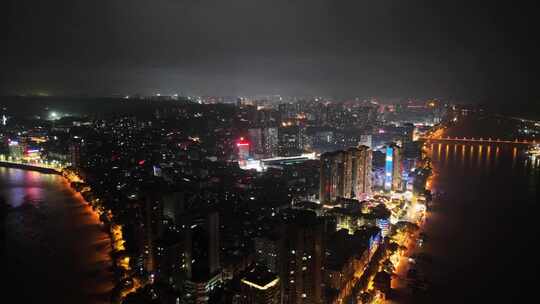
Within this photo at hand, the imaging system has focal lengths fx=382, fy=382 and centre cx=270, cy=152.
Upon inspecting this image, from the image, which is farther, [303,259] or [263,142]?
[263,142]

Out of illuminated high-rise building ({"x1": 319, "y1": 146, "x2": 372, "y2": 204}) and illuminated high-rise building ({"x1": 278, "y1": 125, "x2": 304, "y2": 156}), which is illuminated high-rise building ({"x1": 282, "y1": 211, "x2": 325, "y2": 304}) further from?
illuminated high-rise building ({"x1": 278, "y1": 125, "x2": 304, "y2": 156})

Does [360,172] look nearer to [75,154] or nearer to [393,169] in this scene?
[393,169]

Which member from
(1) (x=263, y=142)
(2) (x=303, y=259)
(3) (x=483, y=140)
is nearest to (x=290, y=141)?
(1) (x=263, y=142)

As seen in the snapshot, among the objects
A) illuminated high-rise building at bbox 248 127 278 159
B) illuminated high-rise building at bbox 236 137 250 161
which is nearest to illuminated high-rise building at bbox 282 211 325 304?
illuminated high-rise building at bbox 236 137 250 161

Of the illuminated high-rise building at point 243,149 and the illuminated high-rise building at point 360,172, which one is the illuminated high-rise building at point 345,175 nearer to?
the illuminated high-rise building at point 360,172

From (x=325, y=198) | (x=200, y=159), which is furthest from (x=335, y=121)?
(x=325, y=198)
